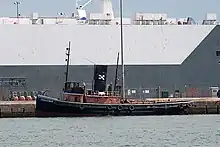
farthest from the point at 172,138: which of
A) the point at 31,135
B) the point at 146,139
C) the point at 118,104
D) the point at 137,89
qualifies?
the point at 137,89

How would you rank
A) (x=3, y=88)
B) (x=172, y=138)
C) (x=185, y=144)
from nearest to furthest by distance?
(x=185, y=144)
(x=172, y=138)
(x=3, y=88)

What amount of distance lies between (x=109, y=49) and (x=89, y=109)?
1776 centimetres

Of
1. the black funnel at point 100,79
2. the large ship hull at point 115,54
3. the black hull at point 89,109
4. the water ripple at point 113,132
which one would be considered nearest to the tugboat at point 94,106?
the black hull at point 89,109

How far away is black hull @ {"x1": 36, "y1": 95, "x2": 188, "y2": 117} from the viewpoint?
4603 cm

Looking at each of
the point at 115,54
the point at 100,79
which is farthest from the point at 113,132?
the point at 115,54

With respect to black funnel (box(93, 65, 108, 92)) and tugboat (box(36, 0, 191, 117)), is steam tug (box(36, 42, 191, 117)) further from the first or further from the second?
black funnel (box(93, 65, 108, 92))

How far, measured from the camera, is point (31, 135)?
112 ft

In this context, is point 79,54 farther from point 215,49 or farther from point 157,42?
point 215,49

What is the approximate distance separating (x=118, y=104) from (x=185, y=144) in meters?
16.3

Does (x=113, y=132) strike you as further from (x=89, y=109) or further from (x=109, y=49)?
(x=109, y=49)

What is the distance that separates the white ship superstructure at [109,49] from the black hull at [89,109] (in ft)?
49.4

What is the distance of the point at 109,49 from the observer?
63.4 m

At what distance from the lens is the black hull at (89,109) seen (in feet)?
151

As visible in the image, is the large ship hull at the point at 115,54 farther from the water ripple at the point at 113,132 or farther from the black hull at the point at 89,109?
the water ripple at the point at 113,132
